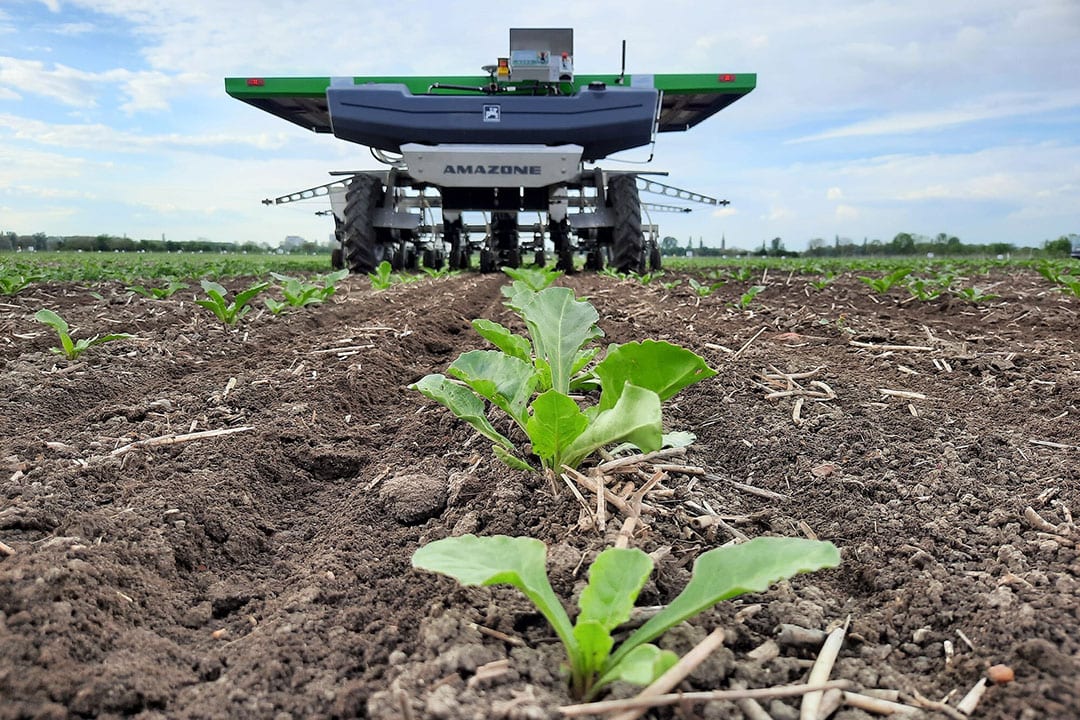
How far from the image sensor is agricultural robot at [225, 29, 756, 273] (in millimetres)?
7703

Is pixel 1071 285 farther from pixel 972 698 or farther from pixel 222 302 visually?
pixel 222 302

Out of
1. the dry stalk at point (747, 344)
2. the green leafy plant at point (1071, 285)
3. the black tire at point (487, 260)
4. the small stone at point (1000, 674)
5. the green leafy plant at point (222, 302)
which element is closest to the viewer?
the small stone at point (1000, 674)

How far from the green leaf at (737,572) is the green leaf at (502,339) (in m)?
1.03

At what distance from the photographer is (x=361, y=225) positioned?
7.87 metres

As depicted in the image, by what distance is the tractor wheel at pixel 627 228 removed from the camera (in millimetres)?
8133

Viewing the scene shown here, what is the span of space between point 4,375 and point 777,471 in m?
2.73

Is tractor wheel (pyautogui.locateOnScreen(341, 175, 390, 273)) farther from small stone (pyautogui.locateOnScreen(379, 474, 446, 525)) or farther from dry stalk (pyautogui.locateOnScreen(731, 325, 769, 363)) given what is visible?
small stone (pyautogui.locateOnScreen(379, 474, 446, 525))

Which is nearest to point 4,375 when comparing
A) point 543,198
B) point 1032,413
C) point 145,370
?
point 145,370

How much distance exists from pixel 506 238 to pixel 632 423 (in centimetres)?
782

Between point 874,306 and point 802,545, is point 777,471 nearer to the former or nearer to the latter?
point 802,545

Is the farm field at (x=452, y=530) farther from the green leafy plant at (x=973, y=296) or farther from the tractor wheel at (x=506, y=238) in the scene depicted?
the tractor wheel at (x=506, y=238)

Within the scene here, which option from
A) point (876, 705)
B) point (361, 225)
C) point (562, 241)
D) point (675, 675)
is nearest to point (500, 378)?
point (675, 675)

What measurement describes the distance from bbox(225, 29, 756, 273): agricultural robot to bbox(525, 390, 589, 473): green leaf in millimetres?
6511

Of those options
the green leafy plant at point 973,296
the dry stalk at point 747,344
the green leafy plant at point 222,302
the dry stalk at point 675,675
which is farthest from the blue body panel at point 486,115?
the dry stalk at point 675,675
